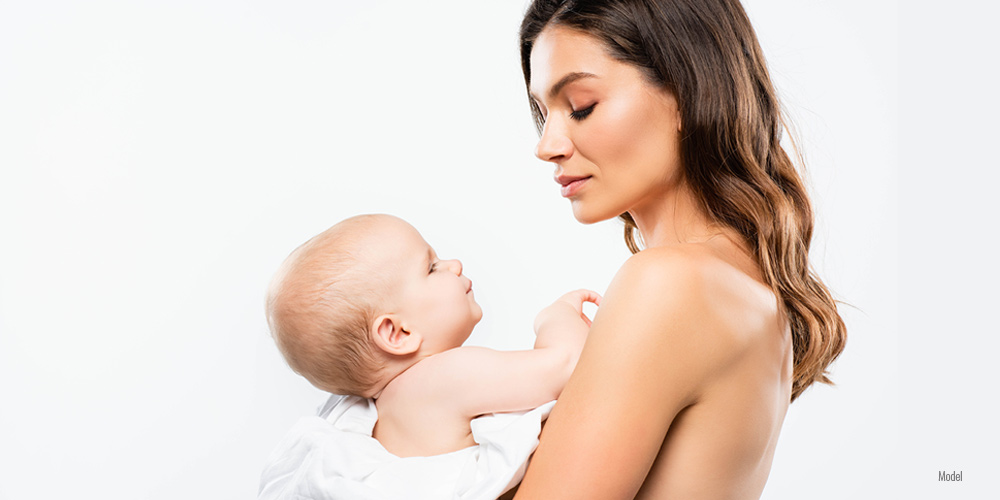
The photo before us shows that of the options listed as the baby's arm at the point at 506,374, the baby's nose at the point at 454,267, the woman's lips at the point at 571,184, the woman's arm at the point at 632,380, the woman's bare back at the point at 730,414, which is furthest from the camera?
the baby's nose at the point at 454,267

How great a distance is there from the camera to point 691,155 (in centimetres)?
162

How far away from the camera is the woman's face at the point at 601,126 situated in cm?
156

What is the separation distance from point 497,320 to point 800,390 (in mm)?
1739

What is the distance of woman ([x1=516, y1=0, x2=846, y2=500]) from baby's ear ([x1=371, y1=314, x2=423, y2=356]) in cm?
44

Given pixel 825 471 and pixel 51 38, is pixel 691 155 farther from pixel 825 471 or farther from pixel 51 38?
pixel 51 38

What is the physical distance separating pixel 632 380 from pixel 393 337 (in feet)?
2.02

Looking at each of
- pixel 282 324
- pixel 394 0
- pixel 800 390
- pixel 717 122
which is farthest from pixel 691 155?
pixel 394 0

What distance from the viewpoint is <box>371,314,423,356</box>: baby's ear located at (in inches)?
65.4

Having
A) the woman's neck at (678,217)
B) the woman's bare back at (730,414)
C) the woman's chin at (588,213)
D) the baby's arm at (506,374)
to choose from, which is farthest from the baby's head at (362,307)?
the woman's bare back at (730,414)

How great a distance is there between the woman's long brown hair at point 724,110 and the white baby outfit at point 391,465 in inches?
21.7

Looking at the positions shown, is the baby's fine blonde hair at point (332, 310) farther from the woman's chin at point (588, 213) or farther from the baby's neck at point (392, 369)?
the woman's chin at point (588, 213)

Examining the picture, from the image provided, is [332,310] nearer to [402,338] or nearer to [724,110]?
[402,338]

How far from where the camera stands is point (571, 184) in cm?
166

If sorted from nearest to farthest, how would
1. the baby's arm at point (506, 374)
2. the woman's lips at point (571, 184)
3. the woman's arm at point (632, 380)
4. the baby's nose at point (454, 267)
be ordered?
the woman's arm at point (632, 380) < the baby's arm at point (506, 374) < the woman's lips at point (571, 184) < the baby's nose at point (454, 267)
